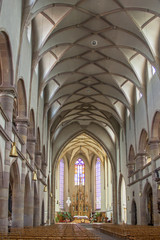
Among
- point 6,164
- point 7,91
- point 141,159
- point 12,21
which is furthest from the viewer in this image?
point 141,159

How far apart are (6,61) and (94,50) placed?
40.1 feet

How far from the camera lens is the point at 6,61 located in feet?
51.9

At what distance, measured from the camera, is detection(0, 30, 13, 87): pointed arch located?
15.0 metres

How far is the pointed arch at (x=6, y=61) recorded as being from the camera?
49.3 ft

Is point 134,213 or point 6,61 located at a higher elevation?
point 6,61

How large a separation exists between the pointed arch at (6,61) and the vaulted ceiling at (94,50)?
332 cm

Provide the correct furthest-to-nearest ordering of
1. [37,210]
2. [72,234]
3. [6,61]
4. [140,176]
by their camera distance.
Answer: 1. [140,176]
2. [37,210]
3. [6,61]
4. [72,234]

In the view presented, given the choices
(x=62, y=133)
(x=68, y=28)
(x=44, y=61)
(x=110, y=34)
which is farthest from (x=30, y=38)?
(x=62, y=133)

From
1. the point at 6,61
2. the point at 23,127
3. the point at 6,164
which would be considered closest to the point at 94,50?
the point at 23,127

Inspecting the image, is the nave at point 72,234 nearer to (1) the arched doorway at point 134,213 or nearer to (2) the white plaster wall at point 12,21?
(2) the white plaster wall at point 12,21

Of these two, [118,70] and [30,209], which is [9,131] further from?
[118,70]

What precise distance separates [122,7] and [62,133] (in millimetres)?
26806

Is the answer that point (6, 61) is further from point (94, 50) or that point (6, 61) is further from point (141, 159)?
point (141, 159)

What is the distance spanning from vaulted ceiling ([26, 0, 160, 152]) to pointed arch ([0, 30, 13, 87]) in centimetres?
332
